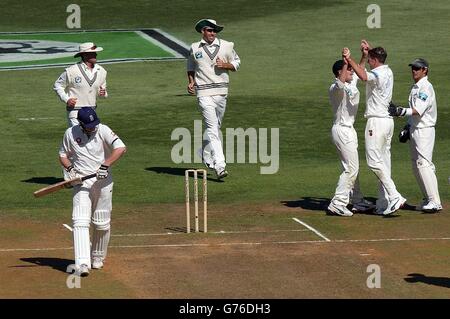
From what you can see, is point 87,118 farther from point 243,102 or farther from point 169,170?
point 243,102

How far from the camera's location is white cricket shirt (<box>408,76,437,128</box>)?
59.2 feet

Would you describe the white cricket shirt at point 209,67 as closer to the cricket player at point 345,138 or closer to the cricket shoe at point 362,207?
the cricket player at point 345,138

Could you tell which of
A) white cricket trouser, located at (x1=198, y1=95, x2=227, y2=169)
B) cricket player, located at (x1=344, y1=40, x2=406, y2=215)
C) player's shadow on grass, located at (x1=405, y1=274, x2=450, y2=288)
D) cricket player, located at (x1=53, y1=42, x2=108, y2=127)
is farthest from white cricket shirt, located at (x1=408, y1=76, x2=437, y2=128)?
cricket player, located at (x1=53, y1=42, x2=108, y2=127)

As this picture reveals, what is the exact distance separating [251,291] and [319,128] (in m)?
11.3

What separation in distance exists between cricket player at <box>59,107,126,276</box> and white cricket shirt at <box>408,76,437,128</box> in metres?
5.13

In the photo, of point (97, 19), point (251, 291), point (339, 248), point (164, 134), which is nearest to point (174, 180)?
point (164, 134)

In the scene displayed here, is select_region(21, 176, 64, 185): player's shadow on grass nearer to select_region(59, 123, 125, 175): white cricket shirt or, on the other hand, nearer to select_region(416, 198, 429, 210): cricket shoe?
select_region(59, 123, 125, 175): white cricket shirt

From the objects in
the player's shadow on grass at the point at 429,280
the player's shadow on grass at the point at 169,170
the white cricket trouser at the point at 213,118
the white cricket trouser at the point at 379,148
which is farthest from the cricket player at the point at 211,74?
the player's shadow on grass at the point at 429,280

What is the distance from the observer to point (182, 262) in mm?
15320

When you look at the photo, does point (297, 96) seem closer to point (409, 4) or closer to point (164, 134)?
point (164, 134)

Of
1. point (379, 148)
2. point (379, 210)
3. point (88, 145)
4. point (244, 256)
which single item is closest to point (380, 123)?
point (379, 148)

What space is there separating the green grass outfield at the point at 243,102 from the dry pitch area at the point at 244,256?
0.65ft

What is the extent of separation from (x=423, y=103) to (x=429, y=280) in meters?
4.26

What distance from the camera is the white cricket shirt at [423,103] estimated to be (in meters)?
18.0
